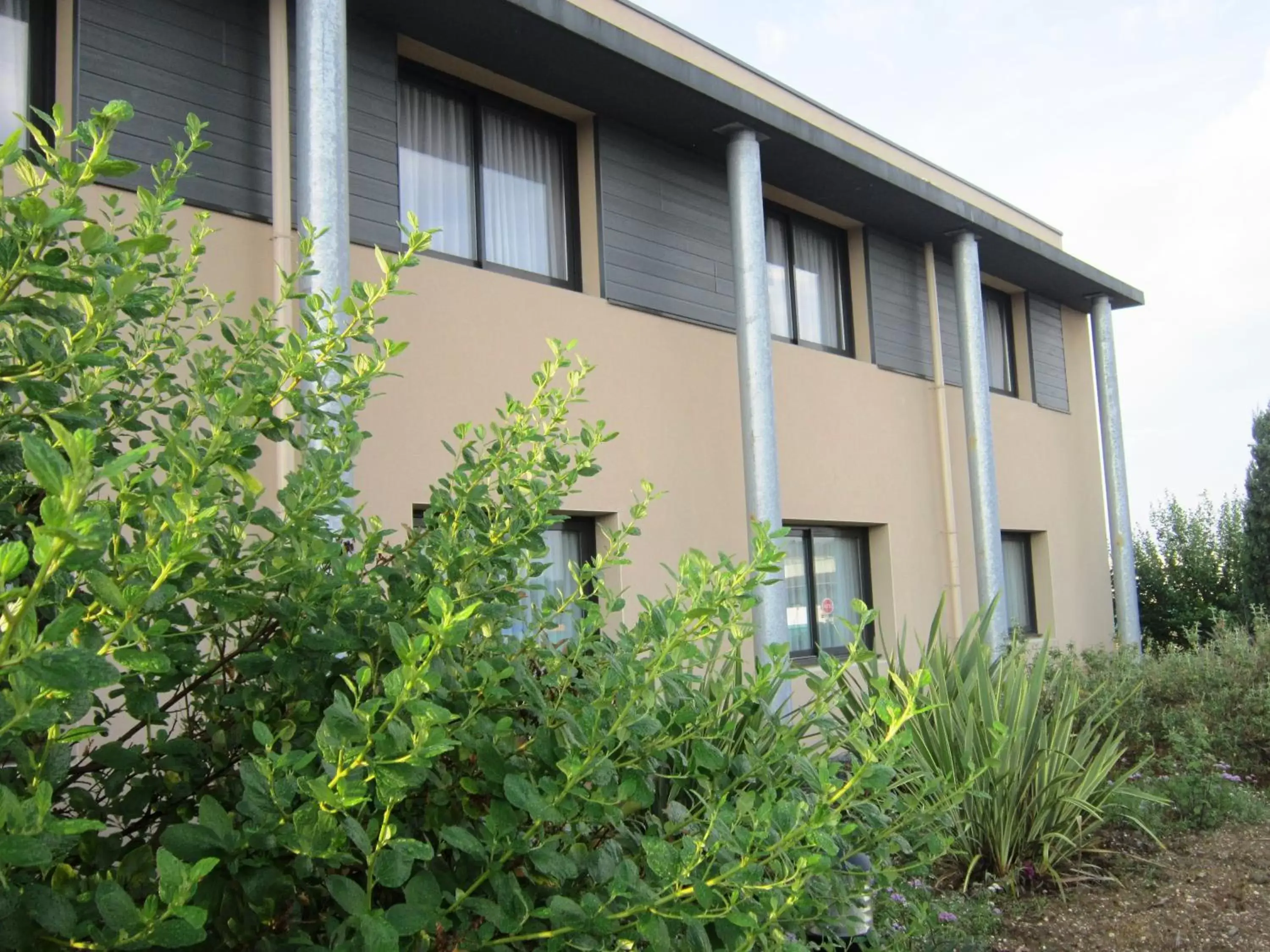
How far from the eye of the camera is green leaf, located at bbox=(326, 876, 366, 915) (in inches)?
58.8

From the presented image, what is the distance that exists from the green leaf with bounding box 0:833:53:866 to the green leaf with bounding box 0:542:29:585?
312mm

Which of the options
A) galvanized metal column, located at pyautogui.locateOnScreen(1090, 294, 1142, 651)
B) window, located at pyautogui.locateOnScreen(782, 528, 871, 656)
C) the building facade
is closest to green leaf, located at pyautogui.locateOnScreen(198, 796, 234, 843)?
the building facade

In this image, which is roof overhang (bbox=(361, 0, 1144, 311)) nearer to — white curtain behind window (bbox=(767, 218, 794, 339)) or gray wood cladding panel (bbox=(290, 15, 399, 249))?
gray wood cladding panel (bbox=(290, 15, 399, 249))

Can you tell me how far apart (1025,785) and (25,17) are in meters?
6.86

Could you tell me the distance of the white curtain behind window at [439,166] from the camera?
324 inches

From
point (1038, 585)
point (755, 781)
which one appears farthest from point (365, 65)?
point (1038, 585)

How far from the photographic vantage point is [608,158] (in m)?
9.35

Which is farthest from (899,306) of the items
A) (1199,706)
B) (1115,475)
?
(1199,706)

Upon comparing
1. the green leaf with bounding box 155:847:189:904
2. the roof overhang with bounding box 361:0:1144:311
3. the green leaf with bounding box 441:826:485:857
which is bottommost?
the green leaf with bounding box 441:826:485:857

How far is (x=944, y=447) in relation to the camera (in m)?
12.5

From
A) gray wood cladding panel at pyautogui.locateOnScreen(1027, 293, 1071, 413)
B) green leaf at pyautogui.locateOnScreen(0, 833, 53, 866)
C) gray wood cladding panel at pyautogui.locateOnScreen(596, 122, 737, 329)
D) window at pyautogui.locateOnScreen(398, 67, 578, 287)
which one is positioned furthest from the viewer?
gray wood cladding panel at pyautogui.locateOnScreen(1027, 293, 1071, 413)

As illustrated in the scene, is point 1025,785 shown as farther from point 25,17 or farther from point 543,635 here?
point 25,17

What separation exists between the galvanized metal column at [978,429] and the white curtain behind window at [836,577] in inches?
53.1

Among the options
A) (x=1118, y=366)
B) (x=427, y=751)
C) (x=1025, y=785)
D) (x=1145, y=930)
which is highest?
(x=1118, y=366)
